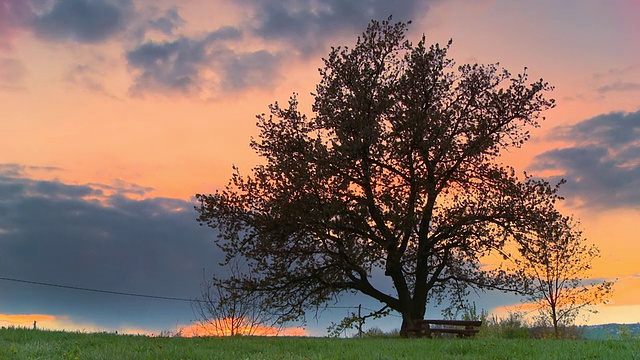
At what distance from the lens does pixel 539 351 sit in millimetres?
12328

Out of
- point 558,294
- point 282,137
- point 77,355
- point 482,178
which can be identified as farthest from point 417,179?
point 77,355

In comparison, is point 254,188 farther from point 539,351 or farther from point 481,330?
point 539,351

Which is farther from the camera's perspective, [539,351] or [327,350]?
[327,350]

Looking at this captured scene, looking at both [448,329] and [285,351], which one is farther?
[448,329]

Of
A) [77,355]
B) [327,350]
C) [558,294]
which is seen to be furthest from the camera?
[558,294]

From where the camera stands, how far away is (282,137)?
26.3 m

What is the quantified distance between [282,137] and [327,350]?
14468 mm

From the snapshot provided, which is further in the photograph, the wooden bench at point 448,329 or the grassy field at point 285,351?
the wooden bench at point 448,329

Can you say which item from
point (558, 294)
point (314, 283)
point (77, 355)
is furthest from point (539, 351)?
point (558, 294)

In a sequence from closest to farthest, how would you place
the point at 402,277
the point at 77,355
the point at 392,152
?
the point at 77,355
the point at 392,152
the point at 402,277

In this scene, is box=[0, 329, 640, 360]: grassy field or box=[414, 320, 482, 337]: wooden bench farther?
box=[414, 320, 482, 337]: wooden bench

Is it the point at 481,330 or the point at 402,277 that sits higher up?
the point at 402,277

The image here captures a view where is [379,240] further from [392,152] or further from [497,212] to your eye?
[497,212]

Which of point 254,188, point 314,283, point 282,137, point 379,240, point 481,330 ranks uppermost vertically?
point 282,137
